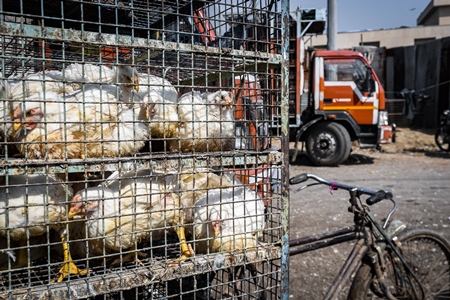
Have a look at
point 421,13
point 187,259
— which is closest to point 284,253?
point 187,259

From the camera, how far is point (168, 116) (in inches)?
68.6

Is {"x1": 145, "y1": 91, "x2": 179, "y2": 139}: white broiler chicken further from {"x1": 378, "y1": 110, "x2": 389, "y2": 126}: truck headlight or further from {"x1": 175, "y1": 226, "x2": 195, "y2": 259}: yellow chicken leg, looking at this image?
{"x1": 378, "y1": 110, "x2": 389, "y2": 126}: truck headlight

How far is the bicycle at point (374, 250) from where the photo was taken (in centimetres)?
248

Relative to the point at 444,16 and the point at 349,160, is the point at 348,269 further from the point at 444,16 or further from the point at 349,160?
the point at 444,16

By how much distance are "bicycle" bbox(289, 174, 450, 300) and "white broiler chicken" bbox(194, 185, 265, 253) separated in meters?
0.70

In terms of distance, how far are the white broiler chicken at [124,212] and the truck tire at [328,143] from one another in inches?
294

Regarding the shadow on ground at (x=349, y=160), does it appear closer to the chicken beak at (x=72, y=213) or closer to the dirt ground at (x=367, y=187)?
the dirt ground at (x=367, y=187)

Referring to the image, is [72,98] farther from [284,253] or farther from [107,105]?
[284,253]

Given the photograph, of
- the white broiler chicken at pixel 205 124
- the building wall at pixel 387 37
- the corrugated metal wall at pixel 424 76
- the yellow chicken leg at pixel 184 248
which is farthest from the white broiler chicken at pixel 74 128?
the building wall at pixel 387 37

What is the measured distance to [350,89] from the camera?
8.57m

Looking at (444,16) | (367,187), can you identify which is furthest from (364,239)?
(444,16)

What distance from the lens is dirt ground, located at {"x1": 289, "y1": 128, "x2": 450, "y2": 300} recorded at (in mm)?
3642

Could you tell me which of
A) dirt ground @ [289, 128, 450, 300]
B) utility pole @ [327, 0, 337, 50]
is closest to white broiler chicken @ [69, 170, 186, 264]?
dirt ground @ [289, 128, 450, 300]

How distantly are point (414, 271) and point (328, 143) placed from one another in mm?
6116
